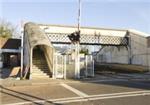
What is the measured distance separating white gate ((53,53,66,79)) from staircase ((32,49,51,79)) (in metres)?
0.81

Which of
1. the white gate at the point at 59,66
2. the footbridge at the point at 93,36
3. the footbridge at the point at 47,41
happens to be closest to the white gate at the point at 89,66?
the white gate at the point at 59,66

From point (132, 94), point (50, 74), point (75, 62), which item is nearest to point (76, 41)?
point (75, 62)

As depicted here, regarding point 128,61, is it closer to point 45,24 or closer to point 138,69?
point 138,69

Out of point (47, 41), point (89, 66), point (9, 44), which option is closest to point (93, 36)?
point (9, 44)

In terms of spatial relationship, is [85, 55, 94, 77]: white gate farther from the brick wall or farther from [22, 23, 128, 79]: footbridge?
the brick wall

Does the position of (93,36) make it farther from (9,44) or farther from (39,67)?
(39,67)

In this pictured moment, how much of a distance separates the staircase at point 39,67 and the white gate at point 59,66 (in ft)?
2.66

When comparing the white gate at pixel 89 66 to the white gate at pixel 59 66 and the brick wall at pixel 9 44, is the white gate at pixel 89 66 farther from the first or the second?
the brick wall at pixel 9 44

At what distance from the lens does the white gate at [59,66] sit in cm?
2662

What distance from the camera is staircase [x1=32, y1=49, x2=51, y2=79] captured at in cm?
2678

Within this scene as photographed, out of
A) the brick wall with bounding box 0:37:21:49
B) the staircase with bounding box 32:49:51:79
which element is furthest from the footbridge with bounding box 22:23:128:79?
the brick wall with bounding box 0:37:21:49

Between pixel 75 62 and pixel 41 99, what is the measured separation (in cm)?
1238

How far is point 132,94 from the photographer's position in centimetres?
1628

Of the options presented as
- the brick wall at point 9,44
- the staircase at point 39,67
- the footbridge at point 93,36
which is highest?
the footbridge at point 93,36
